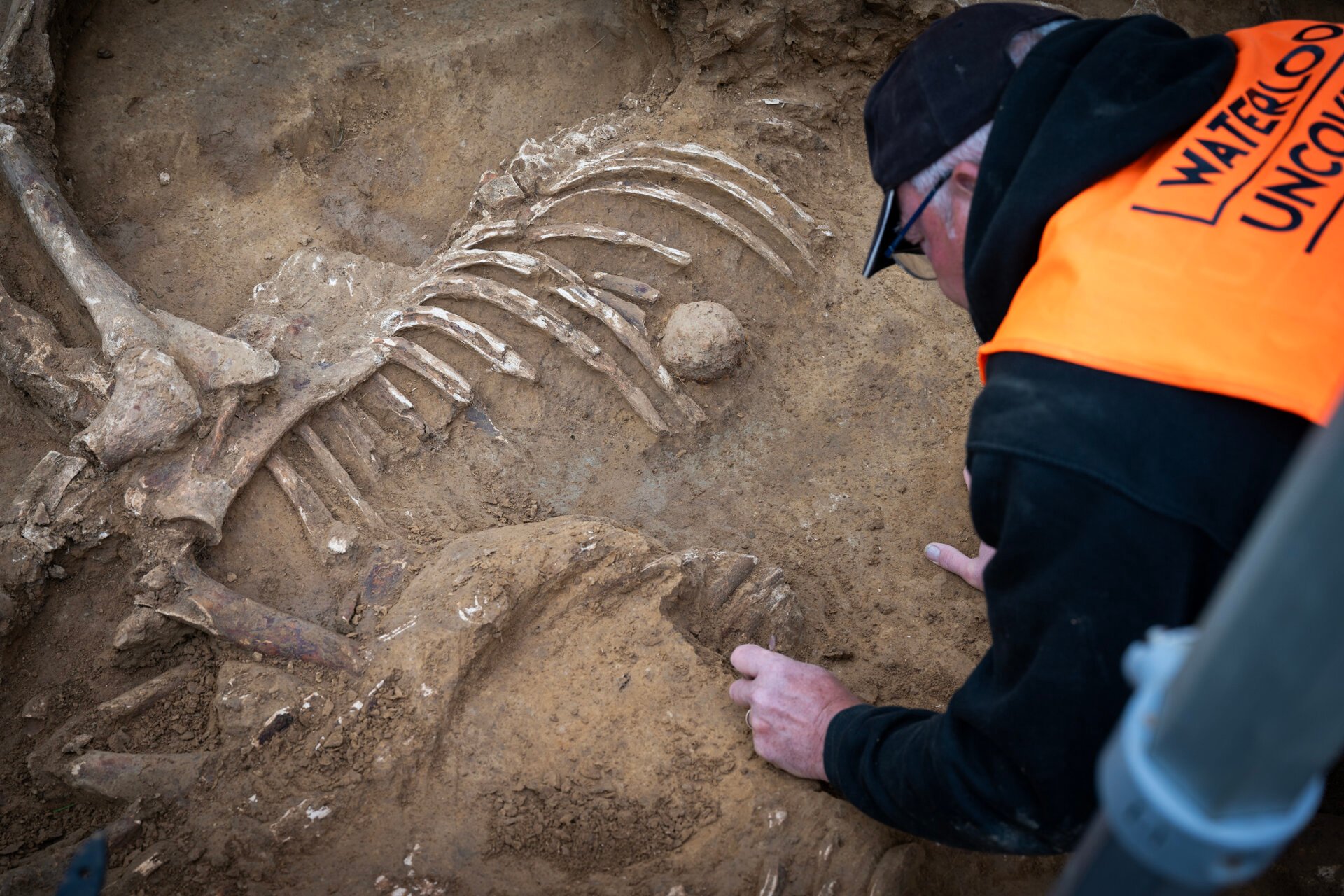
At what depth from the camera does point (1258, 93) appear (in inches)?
78.4

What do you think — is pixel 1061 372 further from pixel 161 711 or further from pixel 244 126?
pixel 244 126

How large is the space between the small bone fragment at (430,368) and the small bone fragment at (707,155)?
1.26 m

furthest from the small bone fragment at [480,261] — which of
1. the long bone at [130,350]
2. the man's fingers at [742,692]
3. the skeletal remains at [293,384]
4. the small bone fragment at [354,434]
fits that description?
the man's fingers at [742,692]

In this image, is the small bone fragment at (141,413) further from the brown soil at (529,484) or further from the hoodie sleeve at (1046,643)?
the hoodie sleeve at (1046,643)

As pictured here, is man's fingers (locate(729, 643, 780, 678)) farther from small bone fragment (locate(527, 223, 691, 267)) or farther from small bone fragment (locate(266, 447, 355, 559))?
small bone fragment (locate(527, 223, 691, 267))

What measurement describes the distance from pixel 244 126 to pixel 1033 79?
164 inches

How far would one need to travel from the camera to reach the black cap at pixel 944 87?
2.09m

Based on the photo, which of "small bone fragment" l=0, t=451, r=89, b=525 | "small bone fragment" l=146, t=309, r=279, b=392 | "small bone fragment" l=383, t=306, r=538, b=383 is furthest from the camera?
"small bone fragment" l=383, t=306, r=538, b=383

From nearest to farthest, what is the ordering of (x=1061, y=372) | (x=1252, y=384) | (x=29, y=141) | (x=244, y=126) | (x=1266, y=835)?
(x=1266, y=835) < (x=1252, y=384) < (x=1061, y=372) < (x=29, y=141) < (x=244, y=126)

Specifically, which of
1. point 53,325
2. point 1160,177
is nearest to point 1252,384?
point 1160,177

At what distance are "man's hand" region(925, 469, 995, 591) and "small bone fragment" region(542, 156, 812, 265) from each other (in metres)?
1.45

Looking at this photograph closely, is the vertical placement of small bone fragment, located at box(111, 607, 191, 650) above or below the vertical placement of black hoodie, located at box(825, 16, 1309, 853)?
below

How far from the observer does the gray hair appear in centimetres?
212

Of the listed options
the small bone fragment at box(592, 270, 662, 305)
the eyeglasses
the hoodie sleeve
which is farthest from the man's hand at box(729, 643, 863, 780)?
the small bone fragment at box(592, 270, 662, 305)
